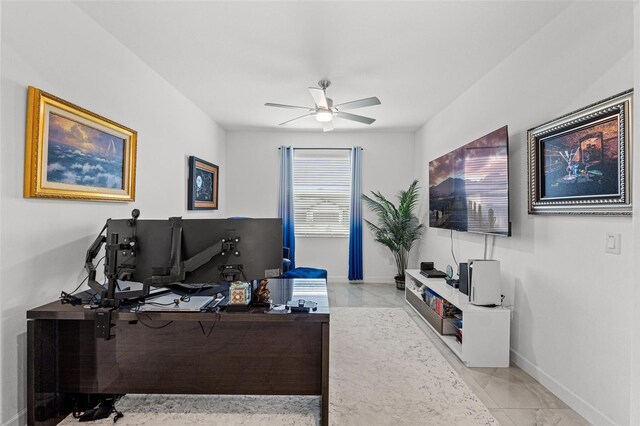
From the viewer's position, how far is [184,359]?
195cm

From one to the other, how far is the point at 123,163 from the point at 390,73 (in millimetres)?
2640

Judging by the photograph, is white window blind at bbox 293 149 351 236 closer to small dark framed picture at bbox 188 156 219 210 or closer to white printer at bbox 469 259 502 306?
small dark framed picture at bbox 188 156 219 210

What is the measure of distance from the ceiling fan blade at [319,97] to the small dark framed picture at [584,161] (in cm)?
179

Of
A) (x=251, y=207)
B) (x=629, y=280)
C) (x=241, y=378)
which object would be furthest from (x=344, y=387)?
(x=251, y=207)

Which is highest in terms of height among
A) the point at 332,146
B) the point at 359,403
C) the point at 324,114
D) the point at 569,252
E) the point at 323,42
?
the point at 323,42

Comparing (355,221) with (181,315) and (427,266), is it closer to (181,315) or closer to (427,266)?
(427,266)

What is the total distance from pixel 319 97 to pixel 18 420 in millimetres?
3105

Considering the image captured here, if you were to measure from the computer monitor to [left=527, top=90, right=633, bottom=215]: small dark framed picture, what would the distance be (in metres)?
1.91

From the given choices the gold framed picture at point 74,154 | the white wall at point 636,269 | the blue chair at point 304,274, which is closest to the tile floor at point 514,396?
the white wall at point 636,269

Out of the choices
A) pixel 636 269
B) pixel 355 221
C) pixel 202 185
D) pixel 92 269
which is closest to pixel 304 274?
pixel 355 221

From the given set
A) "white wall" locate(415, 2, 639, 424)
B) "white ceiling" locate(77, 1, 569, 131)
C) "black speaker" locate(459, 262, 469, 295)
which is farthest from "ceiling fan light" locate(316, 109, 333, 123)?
"black speaker" locate(459, 262, 469, 295)

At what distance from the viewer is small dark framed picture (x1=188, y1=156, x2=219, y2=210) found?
403 cm

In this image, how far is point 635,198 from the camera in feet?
2.97

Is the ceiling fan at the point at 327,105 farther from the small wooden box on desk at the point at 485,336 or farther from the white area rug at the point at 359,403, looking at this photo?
the white area rug at the point at 359,403
